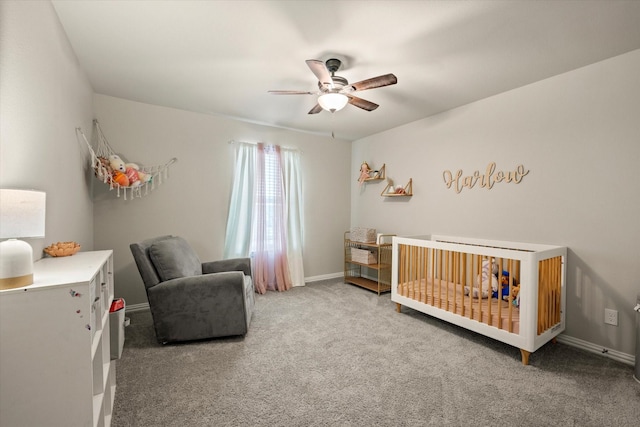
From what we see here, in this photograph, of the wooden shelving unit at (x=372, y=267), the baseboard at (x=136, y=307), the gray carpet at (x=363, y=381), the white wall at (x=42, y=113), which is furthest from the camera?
the wooden shelving unit at (x=372, y=267)

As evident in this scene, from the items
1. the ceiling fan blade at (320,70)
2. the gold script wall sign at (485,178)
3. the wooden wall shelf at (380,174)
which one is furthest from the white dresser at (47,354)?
the wooden wall shelf at (380,174)

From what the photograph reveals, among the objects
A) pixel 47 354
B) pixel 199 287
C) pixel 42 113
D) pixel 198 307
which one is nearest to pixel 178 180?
pixel 199 287

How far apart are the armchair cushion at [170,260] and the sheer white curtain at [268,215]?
1.01 m

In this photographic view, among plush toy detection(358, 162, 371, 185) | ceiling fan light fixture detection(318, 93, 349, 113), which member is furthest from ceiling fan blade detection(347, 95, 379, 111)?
plush toy detection(358, 162, 371, 185)

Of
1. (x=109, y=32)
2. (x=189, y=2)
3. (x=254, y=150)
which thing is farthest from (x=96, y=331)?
(x=254, y=150)

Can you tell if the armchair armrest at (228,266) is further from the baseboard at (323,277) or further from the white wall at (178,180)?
the baseboard at (323,277)

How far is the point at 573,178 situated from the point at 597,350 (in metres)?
1.37

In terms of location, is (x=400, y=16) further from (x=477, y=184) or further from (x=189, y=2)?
(x=477, y=184)

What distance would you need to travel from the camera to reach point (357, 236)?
4.18m

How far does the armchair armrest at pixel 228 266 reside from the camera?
10.0ft

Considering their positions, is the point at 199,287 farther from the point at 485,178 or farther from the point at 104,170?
the point at 485,178

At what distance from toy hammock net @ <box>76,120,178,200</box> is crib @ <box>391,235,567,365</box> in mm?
2773

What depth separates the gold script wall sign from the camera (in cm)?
269

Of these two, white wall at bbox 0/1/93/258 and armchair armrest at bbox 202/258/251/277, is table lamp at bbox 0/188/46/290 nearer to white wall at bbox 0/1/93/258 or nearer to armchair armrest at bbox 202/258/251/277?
white wall at bbox 0/1/93/258
